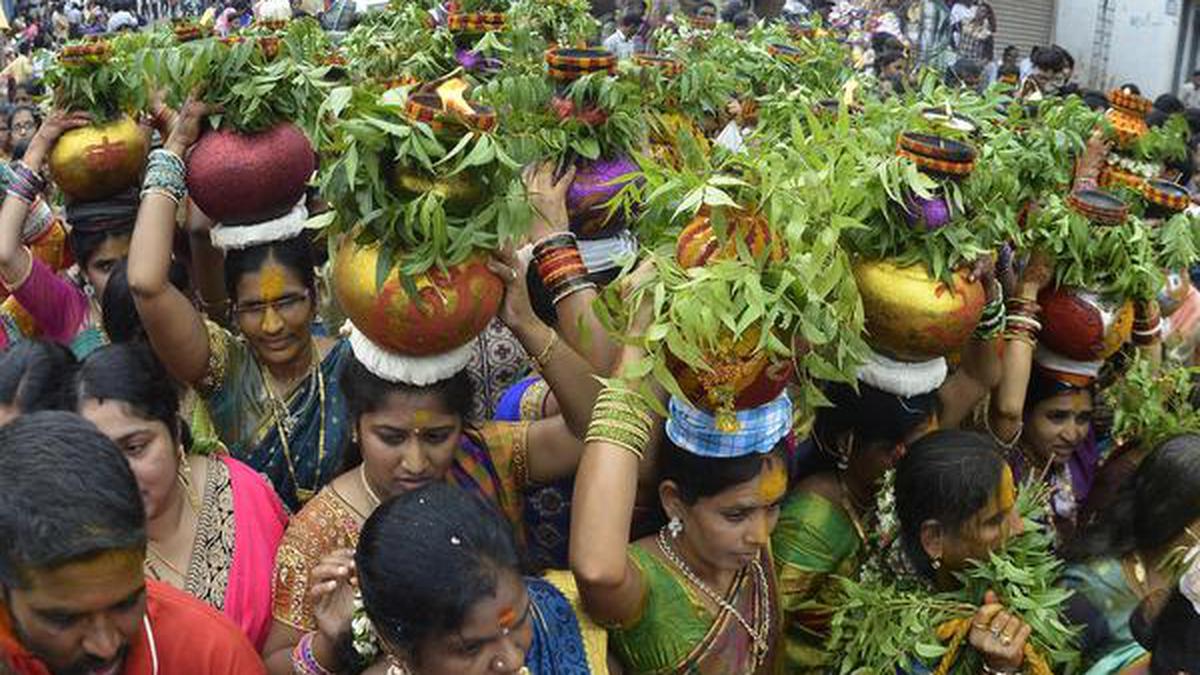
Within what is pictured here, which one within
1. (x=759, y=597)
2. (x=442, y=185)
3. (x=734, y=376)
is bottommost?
(x=759, y=597)

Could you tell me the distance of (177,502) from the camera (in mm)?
2965

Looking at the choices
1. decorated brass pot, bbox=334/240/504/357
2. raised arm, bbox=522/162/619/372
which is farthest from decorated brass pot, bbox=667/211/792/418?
decorated brass pot, bbox=334/240/504/357

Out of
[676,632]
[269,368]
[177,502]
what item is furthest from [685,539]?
[269,368]

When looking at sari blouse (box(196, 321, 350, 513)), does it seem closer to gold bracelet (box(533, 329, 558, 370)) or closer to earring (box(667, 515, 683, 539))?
gold bracelet (box(533, 329, 558, 370))

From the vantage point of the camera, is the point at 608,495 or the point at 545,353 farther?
the point at 545,353

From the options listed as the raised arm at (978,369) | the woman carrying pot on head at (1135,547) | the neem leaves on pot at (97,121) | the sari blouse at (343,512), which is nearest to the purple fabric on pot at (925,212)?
the raised arm at (978,369)

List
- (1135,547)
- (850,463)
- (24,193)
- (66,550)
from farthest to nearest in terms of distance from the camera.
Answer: (24,193)
(850,463)
(1135,547)
(66,550)

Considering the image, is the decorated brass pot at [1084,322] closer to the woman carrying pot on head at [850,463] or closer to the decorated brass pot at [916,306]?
the woman carrying pot on head at [850,463]

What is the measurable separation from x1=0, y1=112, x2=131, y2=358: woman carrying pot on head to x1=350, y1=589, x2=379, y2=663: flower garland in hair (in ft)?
7.12

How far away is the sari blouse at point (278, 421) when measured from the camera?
358 centimetres

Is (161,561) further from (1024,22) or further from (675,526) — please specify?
(1024,22)

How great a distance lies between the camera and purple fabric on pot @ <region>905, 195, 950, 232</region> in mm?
2938

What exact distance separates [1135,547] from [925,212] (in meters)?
1.17

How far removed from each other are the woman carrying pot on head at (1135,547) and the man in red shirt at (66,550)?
2.29 m
